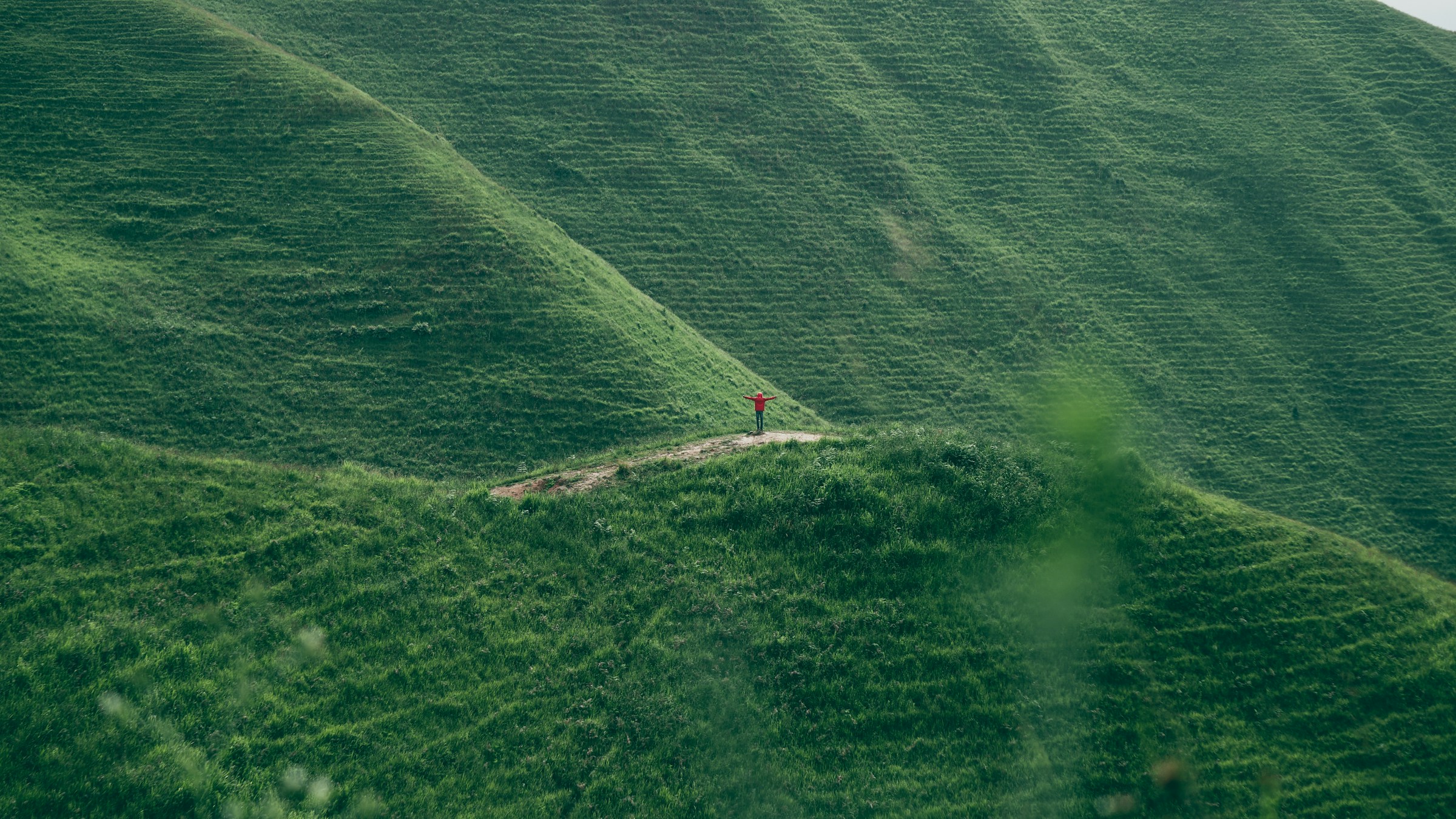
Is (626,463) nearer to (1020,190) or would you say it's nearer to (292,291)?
(292,291)

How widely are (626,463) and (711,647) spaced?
6.35 metres

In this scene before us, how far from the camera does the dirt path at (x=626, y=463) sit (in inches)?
766

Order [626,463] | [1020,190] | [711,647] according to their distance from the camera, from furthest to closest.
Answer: [1020,190], [626,463], [711,647]

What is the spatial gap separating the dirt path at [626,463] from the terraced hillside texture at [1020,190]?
11.1 metres

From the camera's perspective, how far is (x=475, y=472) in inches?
990

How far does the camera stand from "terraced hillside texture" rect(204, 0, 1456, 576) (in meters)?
33.4

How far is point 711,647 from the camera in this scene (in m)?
15.0

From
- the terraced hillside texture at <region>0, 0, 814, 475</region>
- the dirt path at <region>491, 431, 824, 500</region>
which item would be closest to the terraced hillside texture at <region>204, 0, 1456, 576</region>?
the terraced hillside texture at <region>0, 0, 814, 475</region>

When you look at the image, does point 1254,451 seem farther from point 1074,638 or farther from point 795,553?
point 795,553

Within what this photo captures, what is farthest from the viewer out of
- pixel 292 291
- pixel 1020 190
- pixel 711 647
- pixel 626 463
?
pixel 1020 190

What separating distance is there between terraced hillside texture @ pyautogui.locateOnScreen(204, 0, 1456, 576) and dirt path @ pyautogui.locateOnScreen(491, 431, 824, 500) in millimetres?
11097

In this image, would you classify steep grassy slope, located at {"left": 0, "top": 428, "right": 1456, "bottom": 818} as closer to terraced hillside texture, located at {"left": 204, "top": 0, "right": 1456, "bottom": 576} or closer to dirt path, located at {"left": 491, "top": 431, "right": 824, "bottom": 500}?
dirt path, located at {"left": 491, "top": 431, "right": 824, "bottom": 500}

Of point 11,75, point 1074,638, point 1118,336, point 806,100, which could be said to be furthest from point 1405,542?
point 11,75

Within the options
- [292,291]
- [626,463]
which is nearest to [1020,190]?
[626,463]
